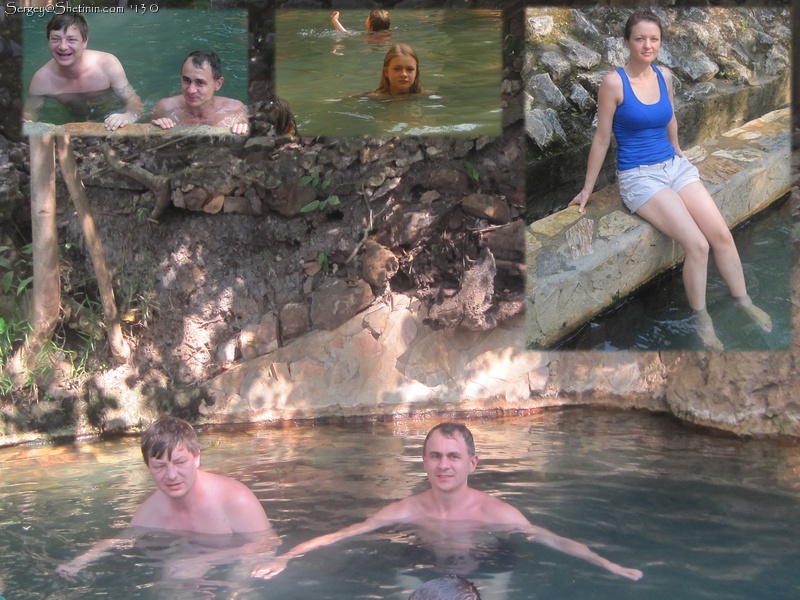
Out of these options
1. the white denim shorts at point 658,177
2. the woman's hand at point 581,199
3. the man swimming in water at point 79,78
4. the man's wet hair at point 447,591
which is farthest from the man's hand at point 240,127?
the man's wet hair at point 447,591

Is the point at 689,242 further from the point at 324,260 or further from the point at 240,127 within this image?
the point at 324,260

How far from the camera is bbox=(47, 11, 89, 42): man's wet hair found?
6.64m

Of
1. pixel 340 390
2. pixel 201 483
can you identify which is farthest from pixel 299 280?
pixel 201 483

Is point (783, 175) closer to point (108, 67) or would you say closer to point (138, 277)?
point (108, 67)

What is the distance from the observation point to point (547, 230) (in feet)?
22.4

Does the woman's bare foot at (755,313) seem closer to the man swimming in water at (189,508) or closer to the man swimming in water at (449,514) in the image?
the man swimming in water at (449,514)

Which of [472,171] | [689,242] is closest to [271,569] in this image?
[689,242]

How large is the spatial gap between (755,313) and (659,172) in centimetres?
111

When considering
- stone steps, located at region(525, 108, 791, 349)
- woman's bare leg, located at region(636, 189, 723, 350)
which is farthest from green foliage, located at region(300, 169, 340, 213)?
woman's bare leg, located at region(636, 189, 723, 350)

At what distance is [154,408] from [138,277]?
1.30 meters

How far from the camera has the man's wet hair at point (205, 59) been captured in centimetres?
676

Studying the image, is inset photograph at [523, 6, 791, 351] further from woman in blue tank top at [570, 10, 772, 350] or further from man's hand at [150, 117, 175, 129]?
man's hand at [150, 117, 175, 129]

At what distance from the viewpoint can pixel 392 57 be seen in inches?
275

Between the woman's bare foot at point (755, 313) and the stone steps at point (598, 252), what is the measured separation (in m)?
0.53
